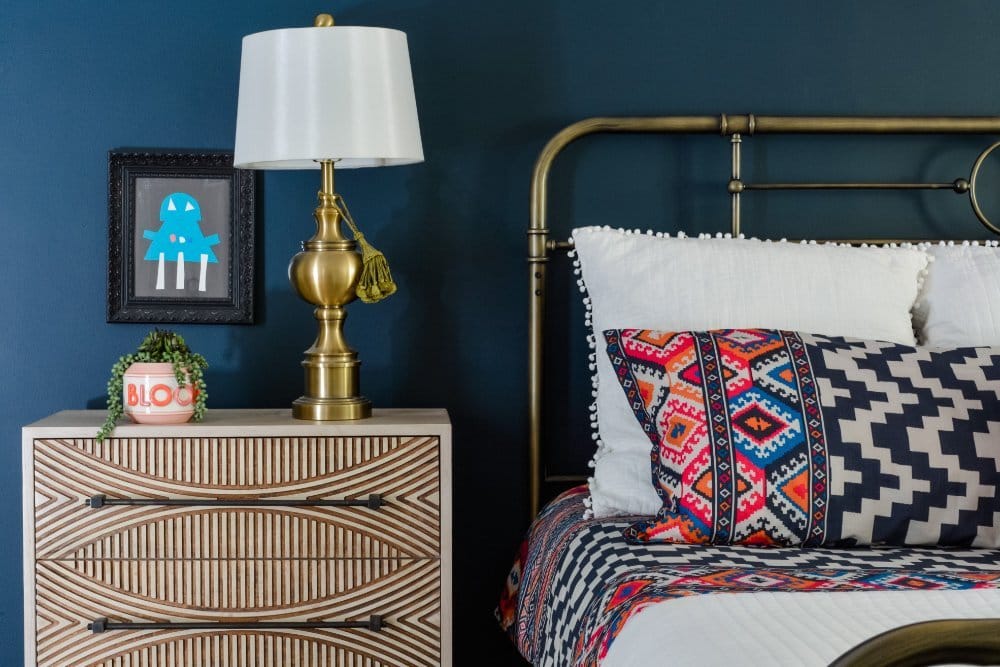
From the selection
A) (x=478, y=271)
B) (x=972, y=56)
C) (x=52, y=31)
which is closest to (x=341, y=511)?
(x=478, y=271)

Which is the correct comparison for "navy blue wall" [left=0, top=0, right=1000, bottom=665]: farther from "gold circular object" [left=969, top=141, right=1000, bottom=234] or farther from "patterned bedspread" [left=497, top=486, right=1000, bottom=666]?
"patterned bedspread" [left=497, top=486, right=1000, bottom=666]

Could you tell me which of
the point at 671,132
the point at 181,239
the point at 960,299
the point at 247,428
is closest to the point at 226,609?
the point at 247,428

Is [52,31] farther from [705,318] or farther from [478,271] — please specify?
[705,318]

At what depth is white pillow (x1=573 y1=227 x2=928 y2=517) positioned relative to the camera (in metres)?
1.77

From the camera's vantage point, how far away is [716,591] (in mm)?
1230

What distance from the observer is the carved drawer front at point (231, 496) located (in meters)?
1.80

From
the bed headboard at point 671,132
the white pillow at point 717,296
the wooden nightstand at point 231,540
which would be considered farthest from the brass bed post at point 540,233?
the wooden nightstand at point 231,540

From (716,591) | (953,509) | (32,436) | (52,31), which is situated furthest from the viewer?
(52,31)

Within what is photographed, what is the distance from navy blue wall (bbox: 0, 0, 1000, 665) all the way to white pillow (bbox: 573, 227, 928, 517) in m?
0.37

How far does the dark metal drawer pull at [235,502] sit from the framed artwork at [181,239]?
19.3 inches

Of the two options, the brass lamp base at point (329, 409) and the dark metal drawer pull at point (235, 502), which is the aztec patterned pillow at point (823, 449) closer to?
the dark metal drawer pull at point (235, 502)

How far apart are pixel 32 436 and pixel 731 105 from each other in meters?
1.56

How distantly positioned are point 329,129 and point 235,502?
0.69m

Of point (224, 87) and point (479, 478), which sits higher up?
point (224, 87)
